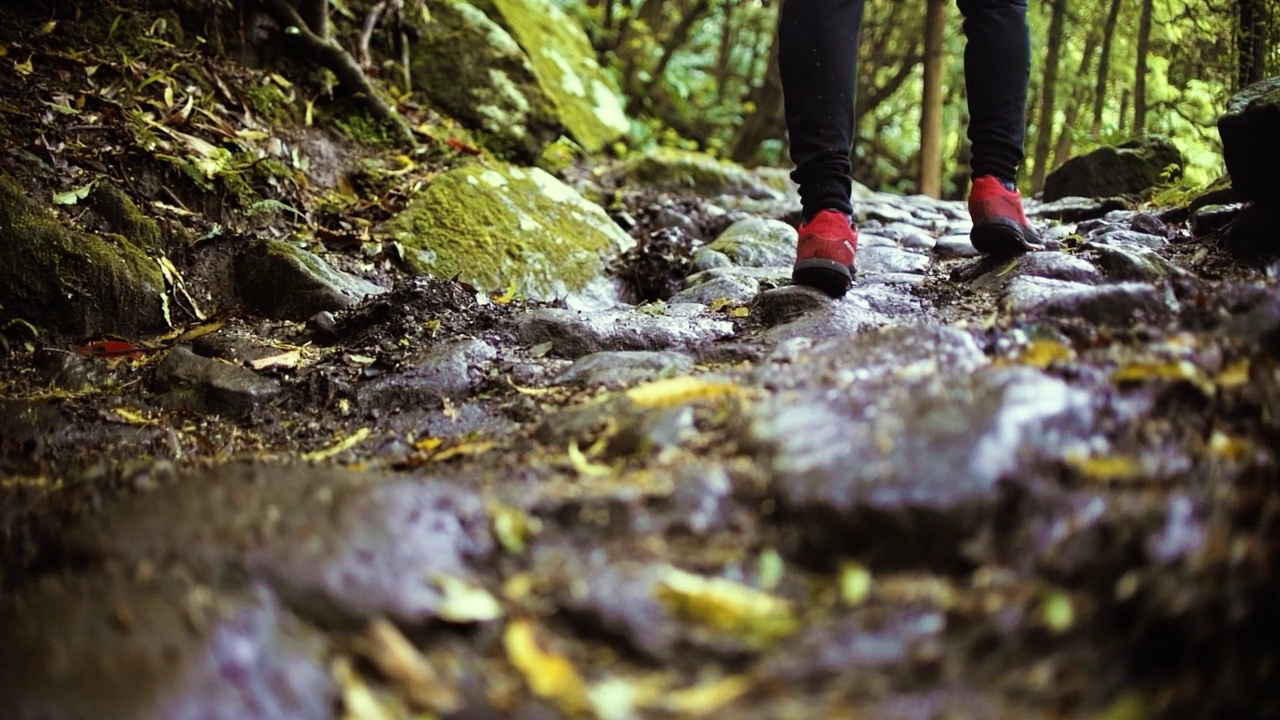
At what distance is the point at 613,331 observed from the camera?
2.50m

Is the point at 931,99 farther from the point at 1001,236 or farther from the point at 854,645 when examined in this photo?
the point at 854,645

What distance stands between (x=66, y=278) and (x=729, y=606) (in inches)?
98.1

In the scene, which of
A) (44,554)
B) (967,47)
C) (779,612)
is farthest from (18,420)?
(967,47)

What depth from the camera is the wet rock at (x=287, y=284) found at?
2.87m

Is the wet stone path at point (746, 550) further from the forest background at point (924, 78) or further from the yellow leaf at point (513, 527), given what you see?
the forest background at point (924, 78)

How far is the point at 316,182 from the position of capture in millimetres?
3805

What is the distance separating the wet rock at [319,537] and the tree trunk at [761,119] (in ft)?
34.0

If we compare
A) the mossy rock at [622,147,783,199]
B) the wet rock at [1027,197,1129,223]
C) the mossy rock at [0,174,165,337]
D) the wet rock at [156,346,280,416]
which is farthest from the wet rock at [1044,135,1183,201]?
the mossy rock at [0,174,165,337]

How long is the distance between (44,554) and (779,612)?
107cm

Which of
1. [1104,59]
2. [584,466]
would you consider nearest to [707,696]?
[584,466]

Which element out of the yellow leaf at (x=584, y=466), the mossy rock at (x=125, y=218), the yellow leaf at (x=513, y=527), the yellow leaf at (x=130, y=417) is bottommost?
the yellow leaf at (x=130, y=417)

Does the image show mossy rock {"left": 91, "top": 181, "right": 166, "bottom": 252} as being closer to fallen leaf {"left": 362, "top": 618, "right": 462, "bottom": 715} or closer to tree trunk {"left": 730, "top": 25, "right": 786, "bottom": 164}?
fallen leaf {"left": 362, "top": 618, "right": 462, "bottom": 715}

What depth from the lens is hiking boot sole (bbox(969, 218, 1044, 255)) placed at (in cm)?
263

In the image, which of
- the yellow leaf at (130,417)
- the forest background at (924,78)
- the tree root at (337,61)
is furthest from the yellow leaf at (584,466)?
the forest background at (924,78)
